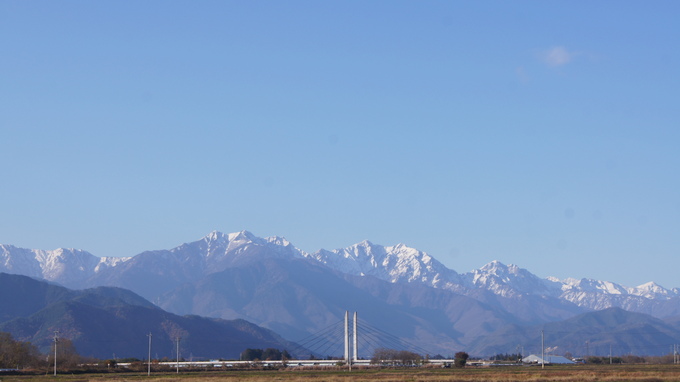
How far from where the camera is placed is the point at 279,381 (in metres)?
120

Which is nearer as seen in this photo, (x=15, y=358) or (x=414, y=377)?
(x=414, y=377)

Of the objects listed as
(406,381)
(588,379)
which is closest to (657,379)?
(588,379)

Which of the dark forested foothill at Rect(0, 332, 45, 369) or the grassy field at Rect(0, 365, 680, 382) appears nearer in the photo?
the grassy field at Rect(0, 365, 680, 382)

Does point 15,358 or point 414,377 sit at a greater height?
point 15,358

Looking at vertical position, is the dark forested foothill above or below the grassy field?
above

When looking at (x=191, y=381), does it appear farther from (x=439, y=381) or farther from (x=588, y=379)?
(x=588, y=379)

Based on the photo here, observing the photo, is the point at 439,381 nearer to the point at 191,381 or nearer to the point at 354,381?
the point at 354,381

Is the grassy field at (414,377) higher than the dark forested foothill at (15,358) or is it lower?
lower

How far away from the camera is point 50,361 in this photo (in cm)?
19838

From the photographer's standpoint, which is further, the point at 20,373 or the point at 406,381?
the point at 20,373

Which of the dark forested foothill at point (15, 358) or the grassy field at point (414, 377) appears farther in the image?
the dark forested foothill at point (15, 358)

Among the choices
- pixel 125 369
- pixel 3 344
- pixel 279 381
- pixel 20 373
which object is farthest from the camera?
pixel 3 344

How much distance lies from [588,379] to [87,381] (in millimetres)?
65671

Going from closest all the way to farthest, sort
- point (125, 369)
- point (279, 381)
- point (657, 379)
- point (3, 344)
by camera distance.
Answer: point (657, 379), point (279, 381), point (125, 369), point (3, 344)
